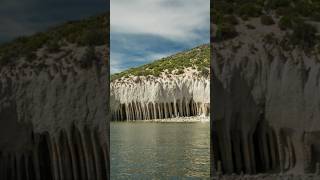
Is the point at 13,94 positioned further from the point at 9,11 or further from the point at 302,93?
the point at 302,93

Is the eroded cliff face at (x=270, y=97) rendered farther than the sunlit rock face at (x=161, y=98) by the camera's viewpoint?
No

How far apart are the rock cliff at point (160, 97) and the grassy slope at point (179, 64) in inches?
44.5

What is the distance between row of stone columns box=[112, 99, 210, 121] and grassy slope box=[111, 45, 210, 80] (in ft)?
6.24

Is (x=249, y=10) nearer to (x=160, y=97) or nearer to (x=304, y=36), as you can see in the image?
(x=304, y=36)

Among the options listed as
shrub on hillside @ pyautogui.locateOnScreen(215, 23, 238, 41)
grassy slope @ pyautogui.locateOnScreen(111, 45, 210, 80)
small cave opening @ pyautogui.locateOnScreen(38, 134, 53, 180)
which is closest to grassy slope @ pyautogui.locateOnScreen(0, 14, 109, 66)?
small cave opening @ pyautogui.locateOnScreen(38, 134, 53, 180)

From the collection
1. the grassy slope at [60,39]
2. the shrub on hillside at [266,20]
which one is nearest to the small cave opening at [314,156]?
the shrub on hillside at [266,20]

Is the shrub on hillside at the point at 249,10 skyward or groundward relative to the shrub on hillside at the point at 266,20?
skyward

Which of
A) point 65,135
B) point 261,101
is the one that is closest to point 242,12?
point 261,101

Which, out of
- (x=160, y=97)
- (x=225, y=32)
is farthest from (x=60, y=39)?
(x=160, y=97)

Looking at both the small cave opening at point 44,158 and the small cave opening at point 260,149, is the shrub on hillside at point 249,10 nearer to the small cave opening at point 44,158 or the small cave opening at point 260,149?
the small cave opening at point 260,149

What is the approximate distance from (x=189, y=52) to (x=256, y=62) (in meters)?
27.2

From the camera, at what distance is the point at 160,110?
25234 millimetres

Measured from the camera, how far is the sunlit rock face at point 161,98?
25078 mm

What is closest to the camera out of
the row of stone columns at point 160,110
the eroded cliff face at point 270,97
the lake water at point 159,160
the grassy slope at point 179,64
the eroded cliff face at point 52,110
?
the eroded cliff face at point 52,110
